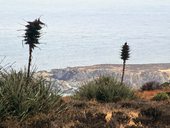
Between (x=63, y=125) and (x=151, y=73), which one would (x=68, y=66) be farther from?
(x=63, y=125)

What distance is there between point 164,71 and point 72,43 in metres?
57.0

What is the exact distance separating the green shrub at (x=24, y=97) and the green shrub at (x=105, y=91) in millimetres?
6027

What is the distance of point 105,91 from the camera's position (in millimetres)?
20891

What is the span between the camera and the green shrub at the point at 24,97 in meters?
13.0

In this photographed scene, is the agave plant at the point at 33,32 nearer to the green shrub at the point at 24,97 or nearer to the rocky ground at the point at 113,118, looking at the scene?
the green shrub at the point at 24,97

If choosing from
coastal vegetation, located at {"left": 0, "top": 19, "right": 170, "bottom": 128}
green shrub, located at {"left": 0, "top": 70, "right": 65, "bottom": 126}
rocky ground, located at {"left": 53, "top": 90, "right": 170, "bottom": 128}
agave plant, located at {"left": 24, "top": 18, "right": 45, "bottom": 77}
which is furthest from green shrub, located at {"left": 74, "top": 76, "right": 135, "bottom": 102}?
agave plant, located at {"left": 24, "top": 18, "right": 45, "bottom": 77}

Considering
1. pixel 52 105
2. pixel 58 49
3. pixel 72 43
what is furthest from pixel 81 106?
pixel 72 43

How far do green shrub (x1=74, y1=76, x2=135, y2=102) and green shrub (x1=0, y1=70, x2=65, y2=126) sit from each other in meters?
6.03

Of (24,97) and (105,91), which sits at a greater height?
(24,97)

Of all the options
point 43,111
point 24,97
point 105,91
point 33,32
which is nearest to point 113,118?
point 43,111

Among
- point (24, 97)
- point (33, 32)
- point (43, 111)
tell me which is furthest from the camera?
point (33, 32)

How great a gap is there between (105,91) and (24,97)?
26.0 feet

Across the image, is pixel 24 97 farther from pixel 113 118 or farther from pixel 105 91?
pixel 105 91

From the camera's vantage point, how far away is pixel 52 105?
14.3 metres
